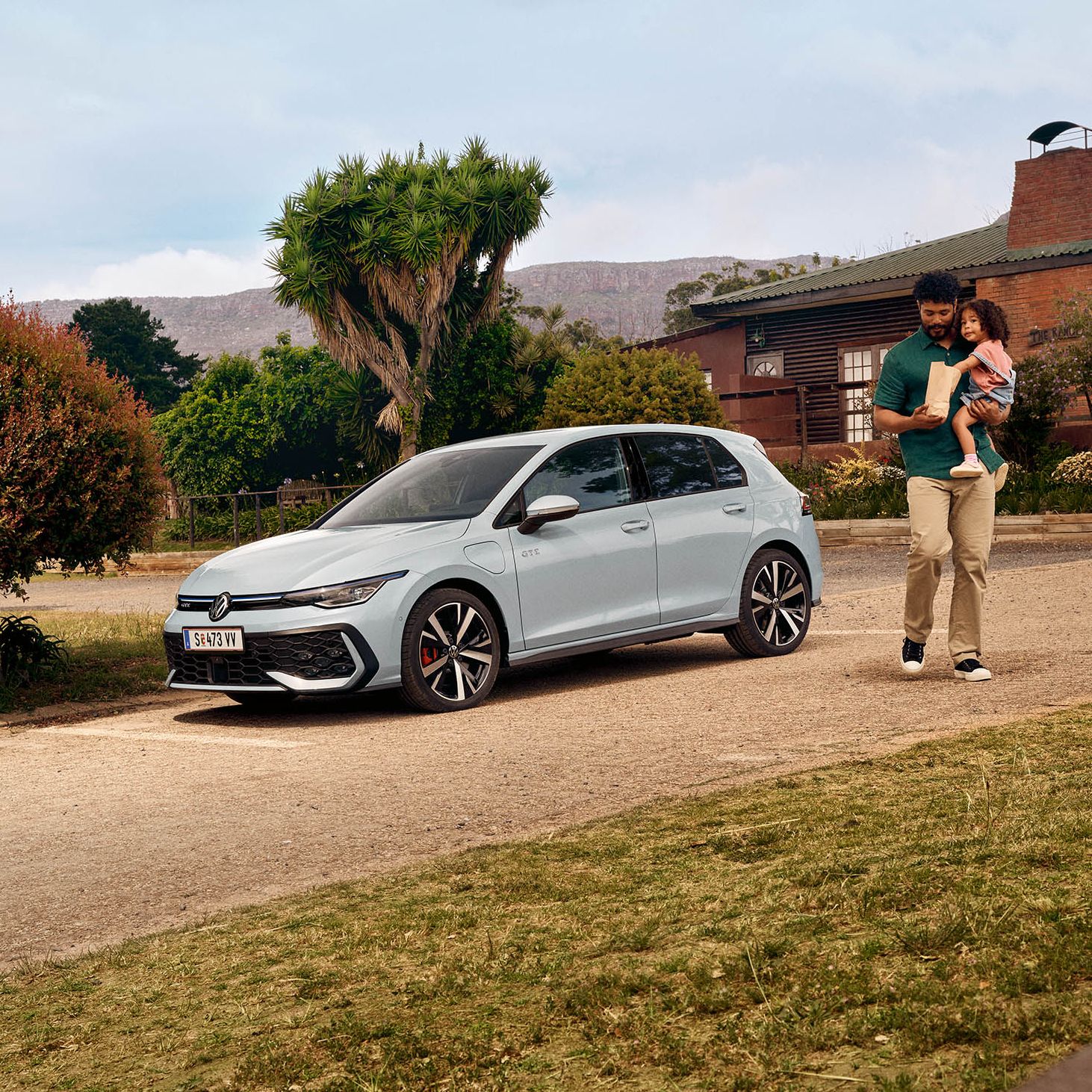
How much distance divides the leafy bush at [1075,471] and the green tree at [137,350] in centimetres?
5687

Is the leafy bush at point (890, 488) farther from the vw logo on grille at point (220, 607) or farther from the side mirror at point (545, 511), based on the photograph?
the vw logo on grille at point (220, 607)

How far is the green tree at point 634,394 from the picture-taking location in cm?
2503

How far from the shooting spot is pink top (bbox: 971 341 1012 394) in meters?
7.82

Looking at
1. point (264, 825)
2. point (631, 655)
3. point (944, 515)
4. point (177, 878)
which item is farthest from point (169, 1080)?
point (631, 655)

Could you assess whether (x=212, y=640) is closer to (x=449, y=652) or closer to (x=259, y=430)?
(x=449, y=652)

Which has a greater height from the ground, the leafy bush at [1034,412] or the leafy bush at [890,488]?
the leafy bush at [1034,412]

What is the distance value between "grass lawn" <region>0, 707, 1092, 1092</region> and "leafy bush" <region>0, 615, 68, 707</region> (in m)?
6.61

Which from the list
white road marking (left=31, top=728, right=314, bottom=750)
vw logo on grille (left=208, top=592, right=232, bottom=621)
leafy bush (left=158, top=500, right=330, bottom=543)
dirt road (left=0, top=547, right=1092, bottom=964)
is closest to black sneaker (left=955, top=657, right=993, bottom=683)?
dirt road (left=0, top=547, right=1092, bottom=964)

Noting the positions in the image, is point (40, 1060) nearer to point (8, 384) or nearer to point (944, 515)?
point (944, 515)

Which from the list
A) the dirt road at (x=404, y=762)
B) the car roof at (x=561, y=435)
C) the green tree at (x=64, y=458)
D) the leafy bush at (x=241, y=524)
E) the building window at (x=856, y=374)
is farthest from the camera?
the building window at (x=856, y=374)

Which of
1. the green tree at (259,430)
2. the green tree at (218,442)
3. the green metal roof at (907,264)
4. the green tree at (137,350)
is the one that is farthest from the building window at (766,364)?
the green tree at (137,350)

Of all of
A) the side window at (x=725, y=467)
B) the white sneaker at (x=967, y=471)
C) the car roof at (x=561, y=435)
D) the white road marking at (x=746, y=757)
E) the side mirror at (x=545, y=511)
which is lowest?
the white road marking at (x=746, y=757)

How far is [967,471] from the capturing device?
26.0ft

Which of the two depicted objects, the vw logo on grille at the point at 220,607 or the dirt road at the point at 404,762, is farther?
the vw logo on grille at the point at 220,607
